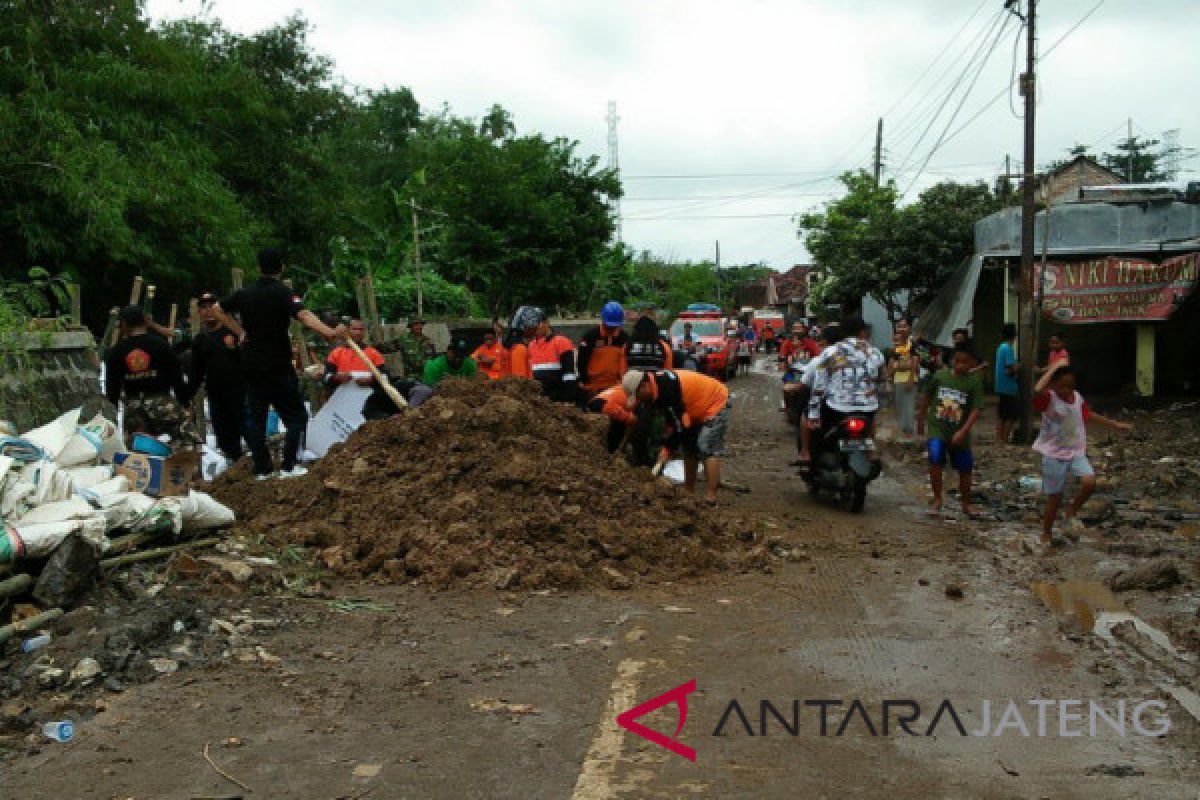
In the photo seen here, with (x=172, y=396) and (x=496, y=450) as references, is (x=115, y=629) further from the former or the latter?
(x=172, y=396)

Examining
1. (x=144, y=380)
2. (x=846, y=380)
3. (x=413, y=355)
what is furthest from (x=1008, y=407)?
(x=144, y=380)

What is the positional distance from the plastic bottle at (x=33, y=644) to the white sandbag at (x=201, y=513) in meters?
1.61

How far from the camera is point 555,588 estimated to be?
262 inches

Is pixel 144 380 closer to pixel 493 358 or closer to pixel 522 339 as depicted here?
pixel 493 358

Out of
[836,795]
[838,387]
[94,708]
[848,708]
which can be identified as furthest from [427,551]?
[838,387]

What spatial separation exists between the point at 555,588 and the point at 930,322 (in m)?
21.8

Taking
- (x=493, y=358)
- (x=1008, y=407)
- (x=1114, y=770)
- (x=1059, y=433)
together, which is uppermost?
(x=493, y=358)

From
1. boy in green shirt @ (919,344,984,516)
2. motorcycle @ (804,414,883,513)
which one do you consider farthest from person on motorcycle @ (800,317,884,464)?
boy in green shirt @ (919,344,984,516)

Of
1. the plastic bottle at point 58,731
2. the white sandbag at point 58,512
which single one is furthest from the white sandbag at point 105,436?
the plastic bottle at point 58,731

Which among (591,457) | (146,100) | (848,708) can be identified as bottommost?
(848,708)

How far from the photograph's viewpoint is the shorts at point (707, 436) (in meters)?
9.31

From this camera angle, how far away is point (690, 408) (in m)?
9.21

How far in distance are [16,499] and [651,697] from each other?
11.8 feet

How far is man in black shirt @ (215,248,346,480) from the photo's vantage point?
8312 millimetres
